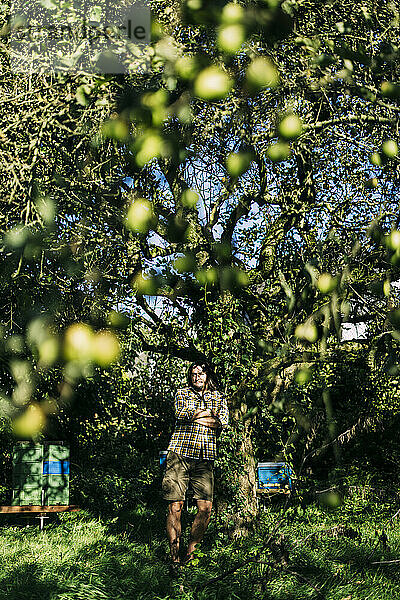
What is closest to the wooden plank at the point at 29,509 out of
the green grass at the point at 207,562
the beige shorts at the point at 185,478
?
the green grass at the point at 207,562

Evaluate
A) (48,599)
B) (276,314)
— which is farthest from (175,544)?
(276,314)

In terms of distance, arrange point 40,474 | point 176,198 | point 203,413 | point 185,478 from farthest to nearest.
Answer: point 40,474 → point 203,413 → point 185,478 → point 176,198

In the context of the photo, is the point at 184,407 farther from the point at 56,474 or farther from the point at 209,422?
the point at 56,474

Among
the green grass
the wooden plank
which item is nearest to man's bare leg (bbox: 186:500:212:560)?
the green grass

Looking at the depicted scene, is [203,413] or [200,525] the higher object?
[203,413]

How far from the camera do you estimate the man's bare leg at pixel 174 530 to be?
163 inches

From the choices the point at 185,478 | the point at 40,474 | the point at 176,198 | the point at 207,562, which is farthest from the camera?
the point at 40,474

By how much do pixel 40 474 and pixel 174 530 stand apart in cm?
299

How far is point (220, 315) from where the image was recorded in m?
5.72

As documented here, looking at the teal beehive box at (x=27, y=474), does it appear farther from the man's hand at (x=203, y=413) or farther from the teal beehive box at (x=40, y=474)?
the man's hand at (x=203, y=413)

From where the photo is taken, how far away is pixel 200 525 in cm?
426

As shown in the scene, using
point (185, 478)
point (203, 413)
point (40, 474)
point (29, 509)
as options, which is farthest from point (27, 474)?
point (203, 413)

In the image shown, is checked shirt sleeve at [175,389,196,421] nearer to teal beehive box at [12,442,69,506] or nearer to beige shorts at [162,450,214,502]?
beige shorts at [162,450,214,502]

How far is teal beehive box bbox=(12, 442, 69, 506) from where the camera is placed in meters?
6.73
